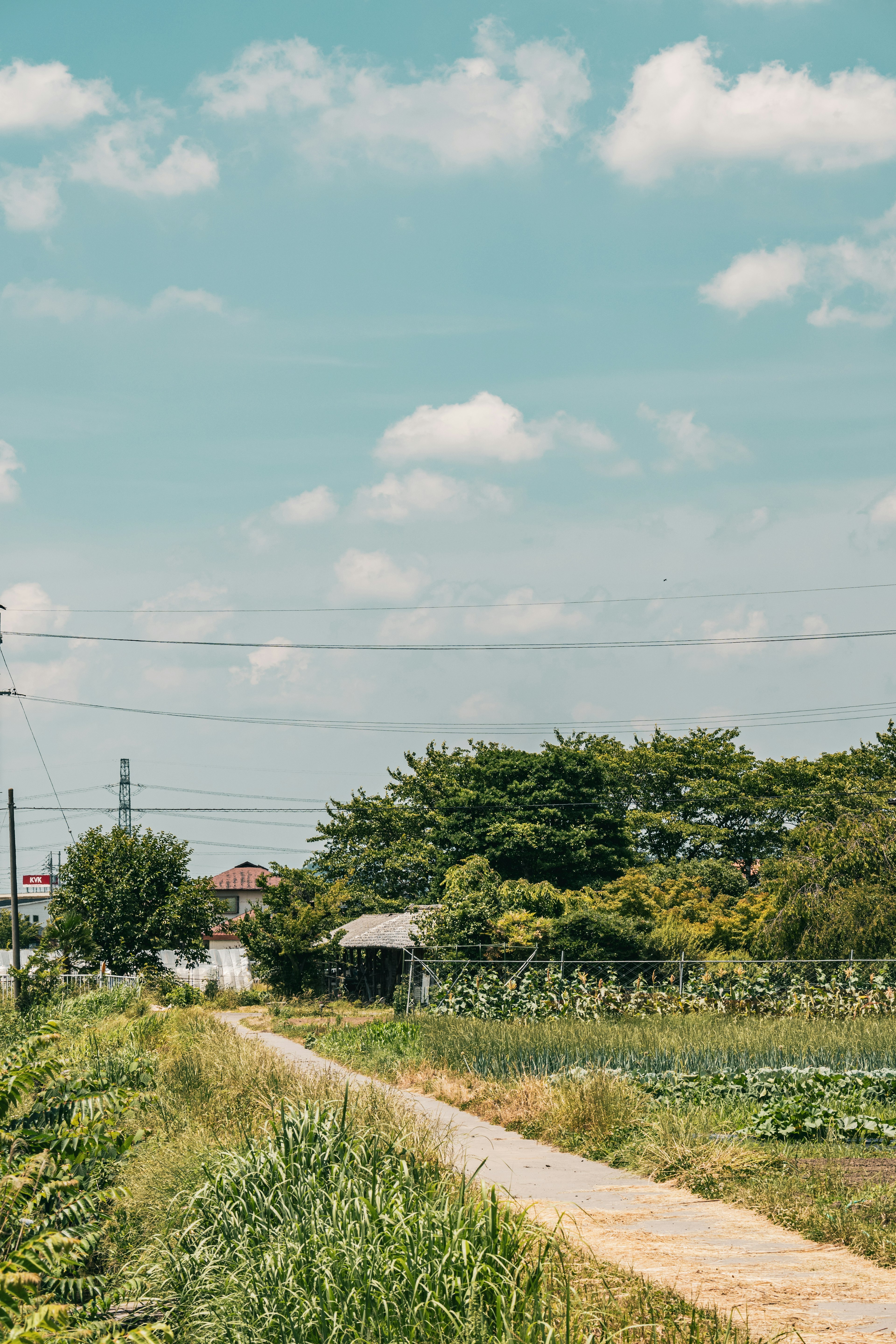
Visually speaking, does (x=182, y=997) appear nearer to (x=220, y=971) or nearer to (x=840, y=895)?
(x=220, y=971)

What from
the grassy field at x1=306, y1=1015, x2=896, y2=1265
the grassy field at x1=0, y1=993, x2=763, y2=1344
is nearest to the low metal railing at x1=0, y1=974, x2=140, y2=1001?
the grassy field at x1=306, y1=1015, x2=896, y2=1265

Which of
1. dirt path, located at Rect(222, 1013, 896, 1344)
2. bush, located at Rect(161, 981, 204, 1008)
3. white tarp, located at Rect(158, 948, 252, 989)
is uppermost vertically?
dirt path, located at Rect(222, 1013, 896, 1344)

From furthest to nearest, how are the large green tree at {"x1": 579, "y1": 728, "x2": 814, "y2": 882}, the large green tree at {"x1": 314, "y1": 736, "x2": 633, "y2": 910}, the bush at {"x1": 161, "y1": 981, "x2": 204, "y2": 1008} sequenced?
the large green tree at {"x1": 579, "y1": 728, "x2": 814, "y2": 882}
the large green tree at {"x1": 314, "y1": 736, "x2": 633, "y2": 910}
the bush at {"x1": 161, "y1": 981, "x2": 204, "y2": 1008}

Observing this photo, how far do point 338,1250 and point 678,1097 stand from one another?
26.9 ft

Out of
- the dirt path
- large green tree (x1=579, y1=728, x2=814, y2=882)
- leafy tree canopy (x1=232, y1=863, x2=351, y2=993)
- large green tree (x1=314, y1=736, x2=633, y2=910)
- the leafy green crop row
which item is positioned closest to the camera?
the dirt path

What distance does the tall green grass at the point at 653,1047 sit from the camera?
589 inches

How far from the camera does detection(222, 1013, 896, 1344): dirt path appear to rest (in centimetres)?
615

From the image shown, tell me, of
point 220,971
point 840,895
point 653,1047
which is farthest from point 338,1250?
point 220,971

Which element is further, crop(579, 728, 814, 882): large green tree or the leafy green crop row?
crop(579, 728, 814, 882): large green tree

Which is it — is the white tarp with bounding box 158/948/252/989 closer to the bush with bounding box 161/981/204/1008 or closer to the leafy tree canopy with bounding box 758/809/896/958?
the bush with bounding box 161/981/204/1008

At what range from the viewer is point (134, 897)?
40844 millimetres

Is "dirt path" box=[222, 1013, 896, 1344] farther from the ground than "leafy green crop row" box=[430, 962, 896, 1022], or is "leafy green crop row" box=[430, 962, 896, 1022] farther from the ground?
"dirt path" box=[222, 1013, 896, 1344]

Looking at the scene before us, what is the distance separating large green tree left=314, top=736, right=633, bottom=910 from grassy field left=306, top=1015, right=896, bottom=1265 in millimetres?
21942

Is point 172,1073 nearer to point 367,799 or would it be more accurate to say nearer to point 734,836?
point 367,799
